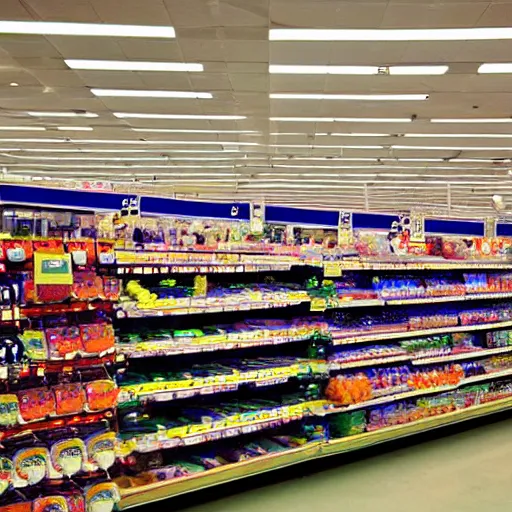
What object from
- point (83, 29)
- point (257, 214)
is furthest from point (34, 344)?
point (83, 29)

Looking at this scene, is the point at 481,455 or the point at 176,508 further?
the point at 481,455

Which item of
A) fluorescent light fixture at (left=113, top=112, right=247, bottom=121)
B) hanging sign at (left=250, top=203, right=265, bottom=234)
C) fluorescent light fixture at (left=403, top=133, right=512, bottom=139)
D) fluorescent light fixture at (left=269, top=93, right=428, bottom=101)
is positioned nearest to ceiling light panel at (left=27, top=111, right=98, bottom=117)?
fluorescent light fixture at (left=113, top=112, right=247, bottom=121)

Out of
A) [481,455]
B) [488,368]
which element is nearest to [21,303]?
[481,455]

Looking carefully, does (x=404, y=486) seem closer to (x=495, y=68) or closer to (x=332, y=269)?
(x=332, y=269)

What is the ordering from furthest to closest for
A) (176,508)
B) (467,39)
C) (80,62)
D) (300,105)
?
1. (300,105)
2. (80,62)
3. (467,39)
4. (176,508)

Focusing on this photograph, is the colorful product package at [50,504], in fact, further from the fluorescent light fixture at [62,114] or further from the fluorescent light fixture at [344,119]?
the fluorescent light fixture at [344,119]

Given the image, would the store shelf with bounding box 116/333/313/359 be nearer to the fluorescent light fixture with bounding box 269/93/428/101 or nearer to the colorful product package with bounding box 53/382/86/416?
the colorful product package with bounding box 53/382/86/416

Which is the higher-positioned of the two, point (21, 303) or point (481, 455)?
point (21, 303)

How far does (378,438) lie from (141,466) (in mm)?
1849

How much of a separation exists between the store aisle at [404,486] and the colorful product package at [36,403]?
118 centimetres

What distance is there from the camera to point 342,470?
13.1ft

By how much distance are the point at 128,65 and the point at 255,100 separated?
2537 millimetres

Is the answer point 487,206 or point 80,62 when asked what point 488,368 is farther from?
point 487,206

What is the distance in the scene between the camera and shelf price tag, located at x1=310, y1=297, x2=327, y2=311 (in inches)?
156
